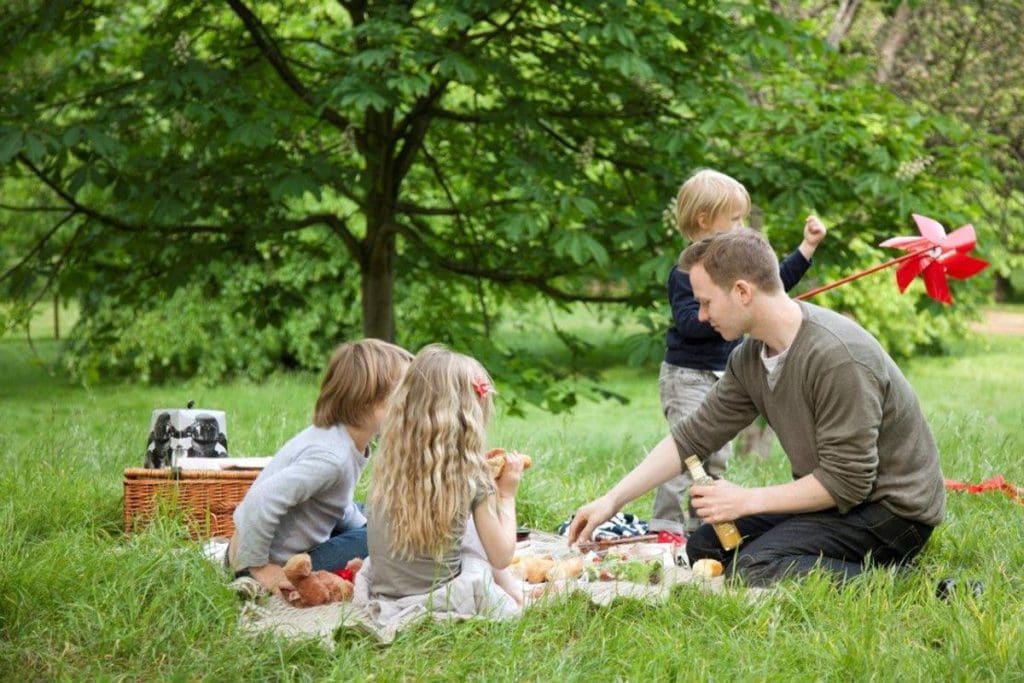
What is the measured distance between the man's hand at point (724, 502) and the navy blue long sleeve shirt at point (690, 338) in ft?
3.18

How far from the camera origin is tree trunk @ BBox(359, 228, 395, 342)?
8039mm

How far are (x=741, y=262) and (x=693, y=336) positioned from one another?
100cm

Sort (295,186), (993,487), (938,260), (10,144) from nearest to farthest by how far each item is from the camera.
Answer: (938,260), (993,487), (10,144), (295,186)

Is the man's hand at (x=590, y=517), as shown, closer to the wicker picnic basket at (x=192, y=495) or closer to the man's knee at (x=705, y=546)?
the man's knee at (x=705, y=546)

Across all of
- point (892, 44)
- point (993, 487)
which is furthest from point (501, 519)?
point (892, 44)

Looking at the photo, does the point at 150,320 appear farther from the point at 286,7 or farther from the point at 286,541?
the point at 286,541

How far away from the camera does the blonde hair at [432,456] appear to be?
376 centimetres

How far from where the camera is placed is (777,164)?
717cm

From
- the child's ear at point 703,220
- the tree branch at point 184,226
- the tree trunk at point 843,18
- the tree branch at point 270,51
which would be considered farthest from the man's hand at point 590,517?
the tree trunk at point 843,18

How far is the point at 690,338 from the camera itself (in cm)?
519

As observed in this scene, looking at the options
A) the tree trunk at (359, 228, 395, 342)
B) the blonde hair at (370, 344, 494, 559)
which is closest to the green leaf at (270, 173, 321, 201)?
the tree trunk at (359, 228, 395, 342)

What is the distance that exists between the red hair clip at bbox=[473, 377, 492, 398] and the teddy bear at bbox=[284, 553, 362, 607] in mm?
753

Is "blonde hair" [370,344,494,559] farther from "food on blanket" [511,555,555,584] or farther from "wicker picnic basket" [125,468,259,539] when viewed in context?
"wicker picnic basket" [125,468,259,539]

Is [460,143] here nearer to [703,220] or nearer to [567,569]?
[703,220]
